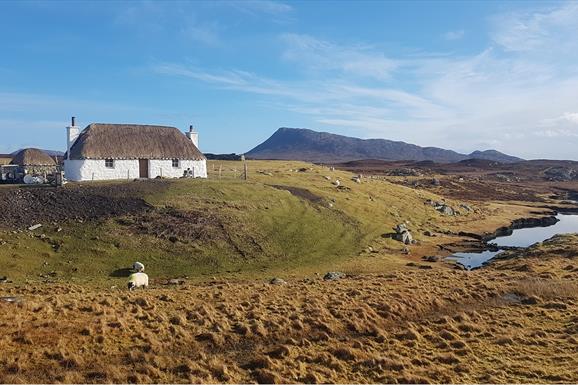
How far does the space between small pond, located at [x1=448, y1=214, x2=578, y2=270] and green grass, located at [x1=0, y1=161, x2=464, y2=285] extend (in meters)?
8.83

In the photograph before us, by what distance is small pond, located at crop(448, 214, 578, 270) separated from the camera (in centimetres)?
5238

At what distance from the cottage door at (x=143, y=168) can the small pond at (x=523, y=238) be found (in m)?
40.6

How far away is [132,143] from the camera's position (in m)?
60.4

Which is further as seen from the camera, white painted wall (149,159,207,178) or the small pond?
white painted wall (149,159,207,178)

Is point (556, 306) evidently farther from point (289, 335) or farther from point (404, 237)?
point (404, 237)

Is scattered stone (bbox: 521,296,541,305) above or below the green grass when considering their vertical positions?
below

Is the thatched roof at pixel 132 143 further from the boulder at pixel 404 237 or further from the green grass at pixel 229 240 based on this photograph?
the boulder at pixel 404 237

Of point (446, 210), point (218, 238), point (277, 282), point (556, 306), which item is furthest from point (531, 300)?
point (446, 210)

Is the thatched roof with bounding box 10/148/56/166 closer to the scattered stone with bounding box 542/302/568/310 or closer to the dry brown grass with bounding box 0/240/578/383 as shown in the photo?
the dry brown grass with bounding box 0/240/578/383

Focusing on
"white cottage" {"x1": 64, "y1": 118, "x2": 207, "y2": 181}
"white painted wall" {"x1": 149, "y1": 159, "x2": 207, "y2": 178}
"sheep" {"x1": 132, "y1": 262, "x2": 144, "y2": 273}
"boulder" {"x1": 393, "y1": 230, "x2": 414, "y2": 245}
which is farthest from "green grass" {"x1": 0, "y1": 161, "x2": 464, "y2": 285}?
"white cottage" {"x1": 64, "y1": 118, "x2": 207, "y2": 181}

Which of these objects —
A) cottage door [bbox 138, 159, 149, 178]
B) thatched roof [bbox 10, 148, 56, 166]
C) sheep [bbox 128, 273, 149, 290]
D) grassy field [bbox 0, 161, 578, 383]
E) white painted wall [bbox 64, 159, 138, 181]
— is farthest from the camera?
thatched roof [bbox 10, 148, 56, 166]

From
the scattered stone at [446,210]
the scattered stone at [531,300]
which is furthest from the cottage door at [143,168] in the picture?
the scattered stone at [446,210]

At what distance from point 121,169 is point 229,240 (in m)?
21.5

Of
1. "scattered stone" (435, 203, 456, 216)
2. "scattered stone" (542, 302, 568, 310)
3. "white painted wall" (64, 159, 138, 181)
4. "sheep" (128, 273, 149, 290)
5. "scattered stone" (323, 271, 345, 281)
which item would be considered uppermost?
"white painted wall" (64, 159, 138, 181)
